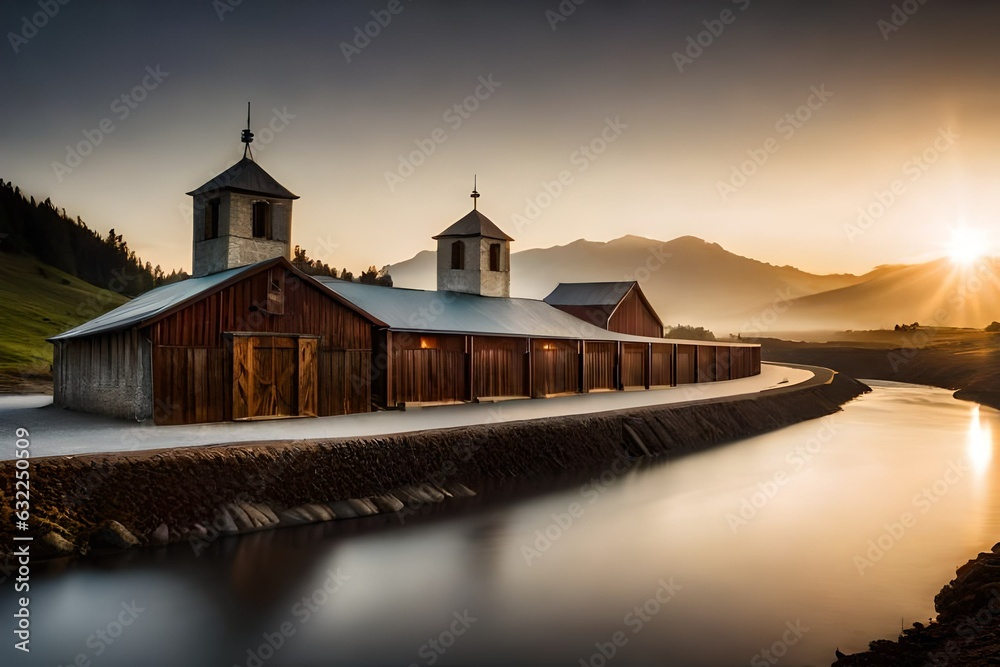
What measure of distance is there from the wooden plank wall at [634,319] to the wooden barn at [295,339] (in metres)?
5.14

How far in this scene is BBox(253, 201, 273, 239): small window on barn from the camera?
2600cm

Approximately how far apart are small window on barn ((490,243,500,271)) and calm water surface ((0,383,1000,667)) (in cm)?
1865

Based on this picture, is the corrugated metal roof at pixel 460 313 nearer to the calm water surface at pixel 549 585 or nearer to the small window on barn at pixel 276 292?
the small window on barn at pixel 276 292

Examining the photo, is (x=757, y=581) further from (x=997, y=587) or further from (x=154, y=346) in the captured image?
(x=154, y=346)

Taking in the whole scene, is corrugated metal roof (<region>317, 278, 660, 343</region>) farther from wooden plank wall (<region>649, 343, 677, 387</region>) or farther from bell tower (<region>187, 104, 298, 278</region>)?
wooden plank wall (<region>649, 343, 677, 387</region>)

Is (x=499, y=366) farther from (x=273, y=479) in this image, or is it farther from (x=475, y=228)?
(x=273, y=479)

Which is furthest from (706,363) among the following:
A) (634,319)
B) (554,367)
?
(554,367)

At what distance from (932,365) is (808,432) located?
2040 inches

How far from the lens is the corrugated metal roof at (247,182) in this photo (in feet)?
82.8

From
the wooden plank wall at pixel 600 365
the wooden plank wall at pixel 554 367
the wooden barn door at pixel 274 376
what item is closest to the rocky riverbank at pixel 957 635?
the wooden barn door at pixel 274 376

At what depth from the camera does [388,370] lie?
25.4 m

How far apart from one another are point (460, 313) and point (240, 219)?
10096 mm

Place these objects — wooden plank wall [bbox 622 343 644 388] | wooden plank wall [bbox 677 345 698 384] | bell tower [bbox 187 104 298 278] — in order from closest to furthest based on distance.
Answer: bell tower [bbox 187 104 298 278]
wooden plank wall [bbox 622 343 644 388]
wooden plank wall [bbox 677 345 698 384]

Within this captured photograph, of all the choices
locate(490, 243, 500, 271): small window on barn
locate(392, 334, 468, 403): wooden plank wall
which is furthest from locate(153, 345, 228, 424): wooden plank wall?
locate(490, 243, 500, 271): small window on barn
